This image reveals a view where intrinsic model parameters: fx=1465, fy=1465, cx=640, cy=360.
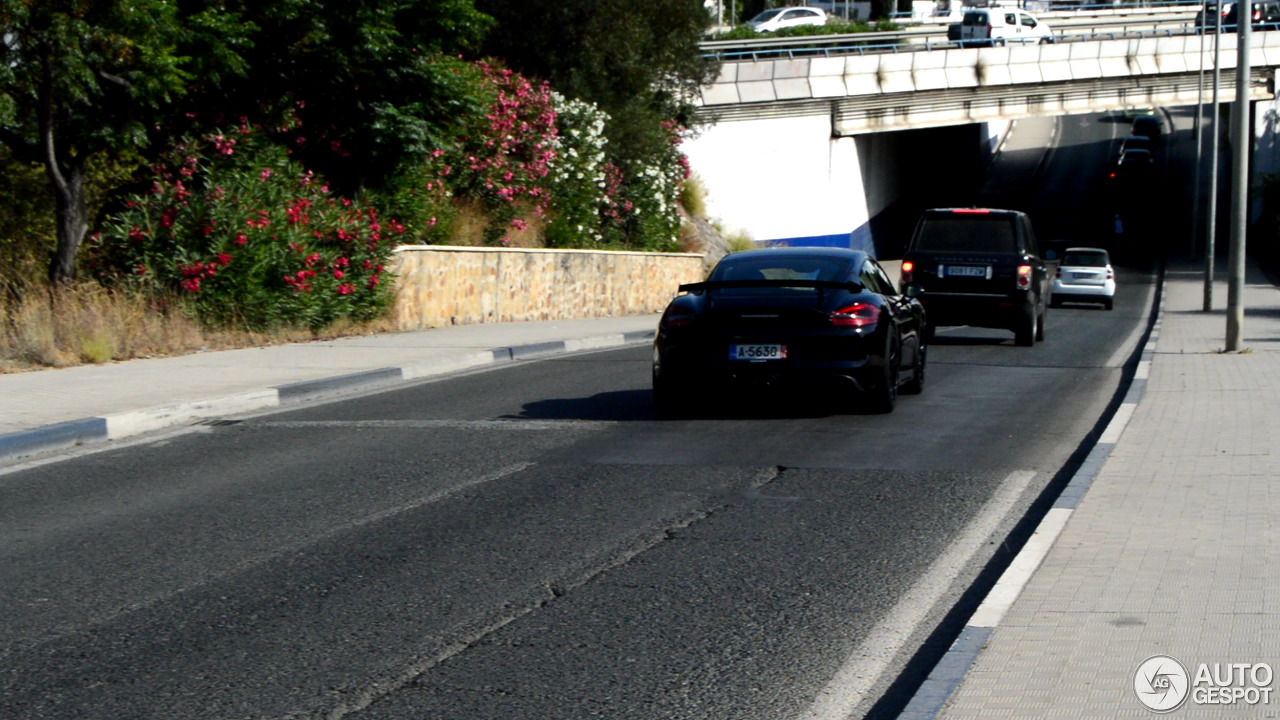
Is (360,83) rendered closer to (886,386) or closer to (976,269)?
(976,269)

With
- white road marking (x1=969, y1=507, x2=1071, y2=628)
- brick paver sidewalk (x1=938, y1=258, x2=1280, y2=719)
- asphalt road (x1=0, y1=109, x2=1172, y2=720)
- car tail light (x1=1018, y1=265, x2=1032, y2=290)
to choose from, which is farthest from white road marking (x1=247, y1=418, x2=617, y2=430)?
car tail light (x1=1018, y1=265, x2=1032, y2=290)

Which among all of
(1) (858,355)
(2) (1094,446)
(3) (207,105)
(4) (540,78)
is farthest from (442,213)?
(2) (1094,446)

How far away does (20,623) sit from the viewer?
5.95 meters

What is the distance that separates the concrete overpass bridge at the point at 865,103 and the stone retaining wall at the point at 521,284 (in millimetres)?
13228

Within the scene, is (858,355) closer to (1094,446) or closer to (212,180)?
(1094,446)

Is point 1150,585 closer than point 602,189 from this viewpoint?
Yes

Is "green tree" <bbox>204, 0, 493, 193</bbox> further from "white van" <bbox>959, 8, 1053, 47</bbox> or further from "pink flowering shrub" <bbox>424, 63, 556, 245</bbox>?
"white van" <bbox>959, 8, 1053, 47</bbox>

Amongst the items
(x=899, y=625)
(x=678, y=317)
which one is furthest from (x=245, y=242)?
(x=899, y=625)

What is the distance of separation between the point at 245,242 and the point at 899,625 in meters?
14.7

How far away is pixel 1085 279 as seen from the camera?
36.0 m

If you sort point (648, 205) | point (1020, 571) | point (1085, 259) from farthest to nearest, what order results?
1. point (1085, 259)
2. point (648, 205)
3. point (1020, 571)

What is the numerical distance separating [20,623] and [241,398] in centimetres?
705

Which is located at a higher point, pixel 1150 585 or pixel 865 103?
pixel 865 103

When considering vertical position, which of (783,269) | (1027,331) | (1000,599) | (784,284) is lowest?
(1027,331)
